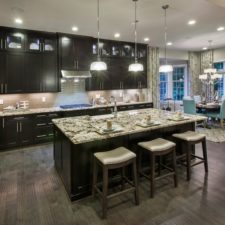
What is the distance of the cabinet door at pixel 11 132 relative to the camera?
183 inches

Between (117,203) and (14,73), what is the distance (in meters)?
4.10

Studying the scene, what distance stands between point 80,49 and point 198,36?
3.62m

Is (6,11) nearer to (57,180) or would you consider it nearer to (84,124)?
(84,124)

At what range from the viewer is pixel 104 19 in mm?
4180

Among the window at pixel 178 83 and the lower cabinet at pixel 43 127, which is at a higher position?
the window at pixel 178 83

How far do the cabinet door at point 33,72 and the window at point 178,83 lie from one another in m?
6.57

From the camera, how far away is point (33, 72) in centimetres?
512

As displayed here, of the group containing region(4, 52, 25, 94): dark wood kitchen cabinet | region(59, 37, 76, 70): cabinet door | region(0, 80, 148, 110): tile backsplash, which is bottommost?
region(0, 80, 148, 110): tile backsplash

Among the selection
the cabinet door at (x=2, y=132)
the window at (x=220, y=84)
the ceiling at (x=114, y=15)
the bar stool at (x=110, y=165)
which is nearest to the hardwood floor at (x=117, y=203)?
the bar stool at (x=110, y=165)

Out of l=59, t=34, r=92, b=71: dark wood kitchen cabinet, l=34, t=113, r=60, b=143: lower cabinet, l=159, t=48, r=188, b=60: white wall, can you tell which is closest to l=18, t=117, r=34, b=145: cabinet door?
l=34, t=113, r=60, b=143: lower cabinet

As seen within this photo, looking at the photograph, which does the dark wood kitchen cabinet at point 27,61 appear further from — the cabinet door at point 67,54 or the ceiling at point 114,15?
the ceiling at point 114,15

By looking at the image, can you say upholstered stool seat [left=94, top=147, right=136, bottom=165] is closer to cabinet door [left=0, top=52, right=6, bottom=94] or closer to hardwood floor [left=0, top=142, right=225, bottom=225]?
hardwood floor [left=0, top=142, right=225, bottom=225]

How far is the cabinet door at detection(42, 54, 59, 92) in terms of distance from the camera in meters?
5.24

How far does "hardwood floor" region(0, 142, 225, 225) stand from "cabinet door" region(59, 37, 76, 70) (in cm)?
308
